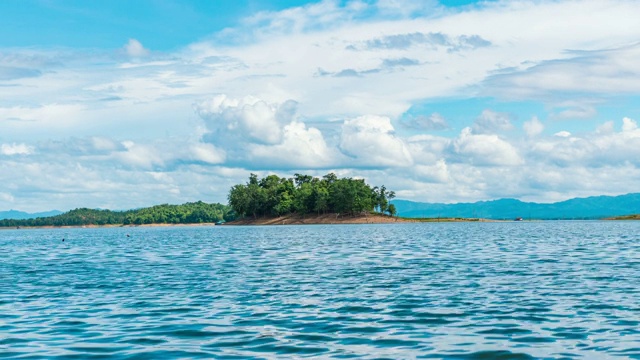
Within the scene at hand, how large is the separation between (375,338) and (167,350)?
25.2ft

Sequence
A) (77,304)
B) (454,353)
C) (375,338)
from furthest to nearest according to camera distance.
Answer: (77,304) < (375,338) < (454,353)

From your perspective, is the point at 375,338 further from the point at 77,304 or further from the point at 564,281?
the point at 564,281

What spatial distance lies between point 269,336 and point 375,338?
415cm

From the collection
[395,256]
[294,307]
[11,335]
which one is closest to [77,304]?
[11,335]

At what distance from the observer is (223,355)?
2398cm

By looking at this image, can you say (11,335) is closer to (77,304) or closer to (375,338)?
(77,304)

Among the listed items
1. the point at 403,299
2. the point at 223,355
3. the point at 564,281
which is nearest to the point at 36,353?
the point at 223,355

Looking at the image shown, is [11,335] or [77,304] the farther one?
[77,304]

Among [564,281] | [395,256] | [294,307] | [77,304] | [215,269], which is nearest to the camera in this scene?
[294,307]

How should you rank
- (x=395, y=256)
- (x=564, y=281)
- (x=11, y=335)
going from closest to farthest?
(x=11, y=335), (x=564, y=281), (x=395, y=256)

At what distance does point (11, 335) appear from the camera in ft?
93.5

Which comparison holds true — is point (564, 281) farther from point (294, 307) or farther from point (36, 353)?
point (36, 353)

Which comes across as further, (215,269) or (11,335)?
(215,269)

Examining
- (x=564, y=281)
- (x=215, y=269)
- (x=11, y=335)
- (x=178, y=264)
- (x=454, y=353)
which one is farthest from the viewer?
(x=178, y=264)
